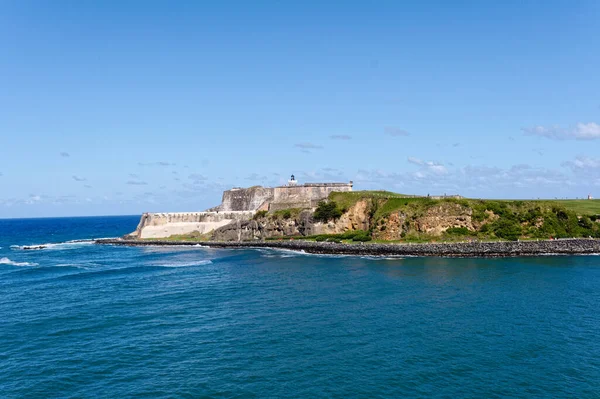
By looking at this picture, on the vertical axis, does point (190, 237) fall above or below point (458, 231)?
below

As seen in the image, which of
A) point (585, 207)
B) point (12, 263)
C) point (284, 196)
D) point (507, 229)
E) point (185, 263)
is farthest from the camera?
point (284, 196)

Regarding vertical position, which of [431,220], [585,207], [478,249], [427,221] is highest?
[585,207]

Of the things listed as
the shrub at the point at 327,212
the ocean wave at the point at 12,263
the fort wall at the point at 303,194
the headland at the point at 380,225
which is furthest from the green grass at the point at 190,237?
the ocean wave at the point at 12,263

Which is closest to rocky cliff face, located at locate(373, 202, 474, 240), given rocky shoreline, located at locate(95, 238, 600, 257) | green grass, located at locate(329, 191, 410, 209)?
rocky shoreline, located at locate(95, 238, 600, 257)

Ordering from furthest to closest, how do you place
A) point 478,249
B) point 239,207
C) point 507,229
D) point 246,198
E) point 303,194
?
point 239,207 → point 246,198 → point 303,194 → point 507,229 → point 478,249

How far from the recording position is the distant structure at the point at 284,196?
3371 inches

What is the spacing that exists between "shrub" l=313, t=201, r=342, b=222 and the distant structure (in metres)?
4.78

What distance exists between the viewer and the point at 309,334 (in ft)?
88.6

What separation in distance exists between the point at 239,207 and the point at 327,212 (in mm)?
25067

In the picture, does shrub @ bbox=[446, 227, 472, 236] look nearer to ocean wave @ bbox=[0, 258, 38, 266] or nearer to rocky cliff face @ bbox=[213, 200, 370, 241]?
rocky cliff face @ bbox=[213, 200, 370, 241]

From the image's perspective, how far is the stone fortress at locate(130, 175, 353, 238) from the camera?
86.3 m

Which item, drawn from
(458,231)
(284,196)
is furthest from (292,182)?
(458,231)

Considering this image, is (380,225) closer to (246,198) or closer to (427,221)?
(427,221)

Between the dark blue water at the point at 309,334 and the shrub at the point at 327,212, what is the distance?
2927cm
